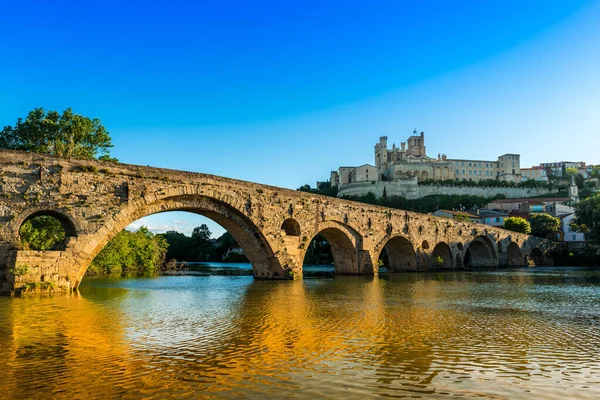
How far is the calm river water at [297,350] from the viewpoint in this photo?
5.23 metres

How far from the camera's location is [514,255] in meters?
53.0

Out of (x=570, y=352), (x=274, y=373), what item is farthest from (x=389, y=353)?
(x=570, y=352)

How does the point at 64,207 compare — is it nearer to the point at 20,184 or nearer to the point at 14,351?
the point at 20,184

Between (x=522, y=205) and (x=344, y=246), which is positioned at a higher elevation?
(x=522, y=205)

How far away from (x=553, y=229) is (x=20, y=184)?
64.5 m

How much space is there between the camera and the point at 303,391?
16.8ft

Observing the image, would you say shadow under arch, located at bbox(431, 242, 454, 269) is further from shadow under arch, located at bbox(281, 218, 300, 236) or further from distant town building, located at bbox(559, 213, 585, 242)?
distant town building, located at bbox(559, 213, 585, 242)

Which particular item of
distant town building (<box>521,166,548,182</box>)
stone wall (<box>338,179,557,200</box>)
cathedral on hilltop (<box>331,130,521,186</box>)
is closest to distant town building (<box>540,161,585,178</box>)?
distant town building (<box>521,166,548,182</box>)

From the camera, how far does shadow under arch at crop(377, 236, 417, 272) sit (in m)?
34.1

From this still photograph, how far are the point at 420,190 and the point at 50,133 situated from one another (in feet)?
313

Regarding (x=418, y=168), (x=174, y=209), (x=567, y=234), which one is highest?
(x=418, y=168)

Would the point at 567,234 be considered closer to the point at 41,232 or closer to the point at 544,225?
the point at 544,225

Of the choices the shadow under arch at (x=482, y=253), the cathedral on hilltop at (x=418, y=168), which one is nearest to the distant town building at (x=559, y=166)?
the cathedral on hilltop at (x=418, y=168)

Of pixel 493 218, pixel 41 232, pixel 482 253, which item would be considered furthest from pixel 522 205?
pixel 41 232
